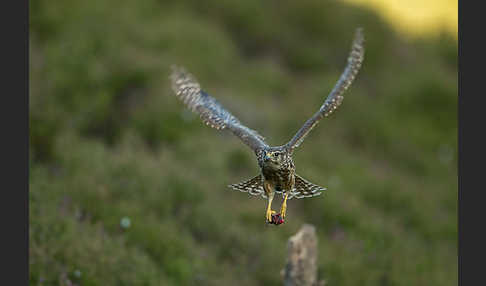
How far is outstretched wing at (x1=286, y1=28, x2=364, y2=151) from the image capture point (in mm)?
6410

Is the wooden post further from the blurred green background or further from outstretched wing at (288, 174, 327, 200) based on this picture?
the blurred green background

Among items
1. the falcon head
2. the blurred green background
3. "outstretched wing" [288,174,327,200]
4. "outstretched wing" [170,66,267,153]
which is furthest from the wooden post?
the blurred green background

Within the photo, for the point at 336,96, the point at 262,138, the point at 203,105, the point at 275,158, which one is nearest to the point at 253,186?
the point at 262,138

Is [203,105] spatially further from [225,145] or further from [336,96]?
[225,145]

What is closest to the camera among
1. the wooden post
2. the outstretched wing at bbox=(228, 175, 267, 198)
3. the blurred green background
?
the outstretched wing at bbox=(228, 175, 267, 198)

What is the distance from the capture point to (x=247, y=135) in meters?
7.02

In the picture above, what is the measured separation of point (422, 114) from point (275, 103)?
194 inches

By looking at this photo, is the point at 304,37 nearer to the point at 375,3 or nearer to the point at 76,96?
the point at 375,3

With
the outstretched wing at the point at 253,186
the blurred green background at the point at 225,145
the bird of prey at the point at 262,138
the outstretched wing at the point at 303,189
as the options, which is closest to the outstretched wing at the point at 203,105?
the bird of prey at the point at 262,138

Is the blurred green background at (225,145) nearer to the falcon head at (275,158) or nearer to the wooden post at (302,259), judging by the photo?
the wooden post at (302,259)

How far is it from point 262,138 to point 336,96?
3.63ft

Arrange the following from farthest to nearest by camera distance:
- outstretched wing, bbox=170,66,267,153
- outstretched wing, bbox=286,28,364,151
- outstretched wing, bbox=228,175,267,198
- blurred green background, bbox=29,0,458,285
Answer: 1. blurred green background, bbox=29,0,458,285
2. outstretched wing, bbox=228,175,267,198
3. outstretched wing, bbox=170,66,267,153
4. outstretched wing, bbox=286,28,364,151

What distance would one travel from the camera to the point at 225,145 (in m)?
14.3

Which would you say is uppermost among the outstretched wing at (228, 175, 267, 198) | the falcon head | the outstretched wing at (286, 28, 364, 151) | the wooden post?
the outstretched wing at (286, 28, 364, 151)
